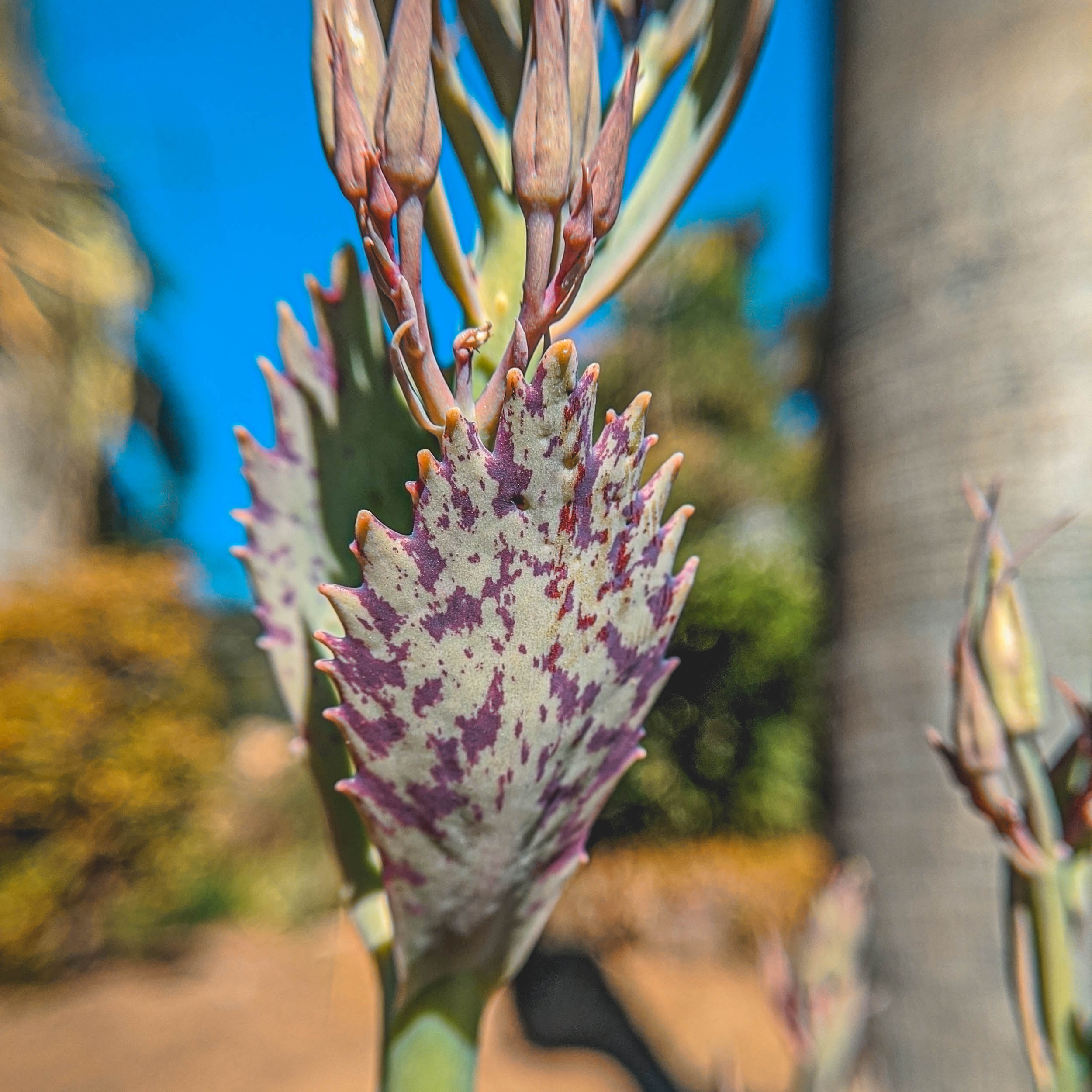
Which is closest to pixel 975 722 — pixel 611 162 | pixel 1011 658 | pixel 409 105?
pixel 1011 658

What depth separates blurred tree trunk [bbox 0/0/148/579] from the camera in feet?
20.1

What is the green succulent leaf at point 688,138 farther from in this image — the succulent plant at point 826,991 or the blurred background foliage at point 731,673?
the blurred background foliage at point 731,673

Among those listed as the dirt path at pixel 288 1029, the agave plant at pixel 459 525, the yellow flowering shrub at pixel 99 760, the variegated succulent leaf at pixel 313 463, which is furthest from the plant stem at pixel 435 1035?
the yellow flowering shrub at pixel 99 760

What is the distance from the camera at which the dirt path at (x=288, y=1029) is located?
330 centimetres

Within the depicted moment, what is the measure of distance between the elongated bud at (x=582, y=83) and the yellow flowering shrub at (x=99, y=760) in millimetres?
4488

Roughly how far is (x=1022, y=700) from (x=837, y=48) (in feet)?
6.09

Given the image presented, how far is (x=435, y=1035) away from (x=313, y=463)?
1.66 feet

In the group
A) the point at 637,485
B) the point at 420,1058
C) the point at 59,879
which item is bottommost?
the point at 59,879

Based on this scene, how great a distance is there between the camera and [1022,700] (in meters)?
0.81

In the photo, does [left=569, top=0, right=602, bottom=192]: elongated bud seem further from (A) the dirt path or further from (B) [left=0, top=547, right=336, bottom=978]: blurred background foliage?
(B) [left=0, top=547, right=336, bottom=978]: blurred background foliage

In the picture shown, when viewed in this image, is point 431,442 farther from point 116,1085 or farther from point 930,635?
point 116,1085

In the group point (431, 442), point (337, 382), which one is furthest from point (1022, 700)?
point (337, 382)

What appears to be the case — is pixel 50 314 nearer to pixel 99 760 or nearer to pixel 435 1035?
pixel 99 760

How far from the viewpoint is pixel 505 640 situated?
0.60 metres
